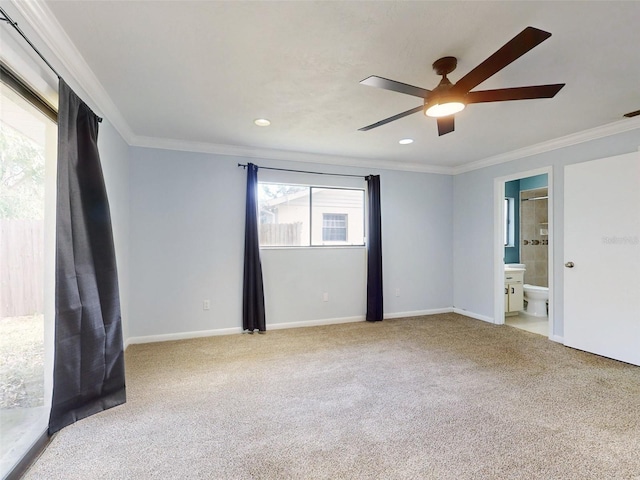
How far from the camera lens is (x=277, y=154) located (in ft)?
14.0

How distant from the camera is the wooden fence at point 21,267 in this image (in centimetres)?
164

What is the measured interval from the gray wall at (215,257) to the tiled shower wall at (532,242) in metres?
2.56

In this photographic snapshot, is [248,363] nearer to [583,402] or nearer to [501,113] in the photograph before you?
[583,402]

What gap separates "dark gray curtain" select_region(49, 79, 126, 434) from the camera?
1934mm

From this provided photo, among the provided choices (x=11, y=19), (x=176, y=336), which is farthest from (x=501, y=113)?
(x=176, y=336)

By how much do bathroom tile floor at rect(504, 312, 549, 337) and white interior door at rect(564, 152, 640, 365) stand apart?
0.69m

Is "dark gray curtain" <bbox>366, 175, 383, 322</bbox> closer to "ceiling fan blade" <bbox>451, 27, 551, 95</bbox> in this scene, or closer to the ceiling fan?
the ceiling fan

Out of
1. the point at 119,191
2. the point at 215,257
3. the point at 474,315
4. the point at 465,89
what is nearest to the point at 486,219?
the point at 474,315

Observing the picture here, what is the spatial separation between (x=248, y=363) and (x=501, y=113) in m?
3.40

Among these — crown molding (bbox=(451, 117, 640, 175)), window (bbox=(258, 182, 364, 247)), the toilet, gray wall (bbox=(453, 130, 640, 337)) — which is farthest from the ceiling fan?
the toilet

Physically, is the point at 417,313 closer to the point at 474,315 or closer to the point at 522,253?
the point at 474,315

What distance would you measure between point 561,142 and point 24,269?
5077 millimetres

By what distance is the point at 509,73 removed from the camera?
225cm

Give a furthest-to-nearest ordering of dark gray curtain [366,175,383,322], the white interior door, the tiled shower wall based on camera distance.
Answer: the tiled shower wall
dark gray curtain [366,175,383,322]
the white interior door
